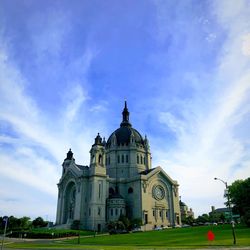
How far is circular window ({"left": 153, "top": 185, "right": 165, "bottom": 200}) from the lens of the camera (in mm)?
81269

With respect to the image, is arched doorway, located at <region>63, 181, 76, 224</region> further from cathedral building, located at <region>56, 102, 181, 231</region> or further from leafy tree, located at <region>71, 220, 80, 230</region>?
leafy tree, located at <region>71, 220, 80, 230</region>

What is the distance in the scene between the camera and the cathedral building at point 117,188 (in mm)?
73875

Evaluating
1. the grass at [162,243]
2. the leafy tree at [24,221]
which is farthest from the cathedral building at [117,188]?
the grass at [162,243]

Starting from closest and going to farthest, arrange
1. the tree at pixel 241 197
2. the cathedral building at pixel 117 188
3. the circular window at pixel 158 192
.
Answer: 1. the tree at pixel 241 197
2. the cathedral building at pixel 117 188
3. the circular window at pixel 158 192

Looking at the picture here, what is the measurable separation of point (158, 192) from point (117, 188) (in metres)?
12.0

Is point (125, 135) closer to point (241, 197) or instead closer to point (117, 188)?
point (117, 188)

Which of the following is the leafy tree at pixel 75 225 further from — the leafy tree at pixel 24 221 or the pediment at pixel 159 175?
the leafy tree at pixel 24 221

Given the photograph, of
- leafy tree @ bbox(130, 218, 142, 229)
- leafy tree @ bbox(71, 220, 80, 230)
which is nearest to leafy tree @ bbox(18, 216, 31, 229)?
leafy tree @ bbox(71, 220, 80, 230)

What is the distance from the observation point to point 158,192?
271ft

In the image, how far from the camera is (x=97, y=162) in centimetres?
7744

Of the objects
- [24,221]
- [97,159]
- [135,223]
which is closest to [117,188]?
[97,159]

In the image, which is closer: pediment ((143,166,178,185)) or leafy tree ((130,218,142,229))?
leafy tree ((130,218,142,229))

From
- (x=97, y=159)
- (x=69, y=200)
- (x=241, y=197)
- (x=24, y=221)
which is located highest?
(x=97, y=159)

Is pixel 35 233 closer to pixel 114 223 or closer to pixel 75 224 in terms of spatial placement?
pixel 75 224
